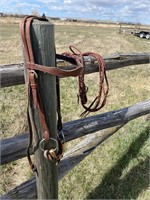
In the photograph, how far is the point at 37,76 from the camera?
4.45 feet

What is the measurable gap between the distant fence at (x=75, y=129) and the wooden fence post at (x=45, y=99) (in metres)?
0.22

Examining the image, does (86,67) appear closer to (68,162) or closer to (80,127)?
(80,127)

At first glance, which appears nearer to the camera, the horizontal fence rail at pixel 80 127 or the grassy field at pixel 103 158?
the horizontal fence rail at pixel 80 127

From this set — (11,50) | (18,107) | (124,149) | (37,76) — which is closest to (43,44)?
(37,76)

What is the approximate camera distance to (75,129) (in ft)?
6.65

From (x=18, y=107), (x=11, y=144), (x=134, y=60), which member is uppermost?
(x=134, y=60)

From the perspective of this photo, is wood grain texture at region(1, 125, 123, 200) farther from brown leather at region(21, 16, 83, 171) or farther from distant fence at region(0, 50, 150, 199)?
brown leather at region(21, 16, 83, 171)

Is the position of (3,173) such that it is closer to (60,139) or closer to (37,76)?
(60,139)

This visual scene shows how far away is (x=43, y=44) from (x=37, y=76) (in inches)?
6.3

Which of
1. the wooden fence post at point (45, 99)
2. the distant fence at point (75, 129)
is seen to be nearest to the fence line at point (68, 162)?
the distant fence at point (75, 129)

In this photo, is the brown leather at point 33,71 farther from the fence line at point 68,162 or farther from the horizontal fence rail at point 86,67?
the fence line at point 68,162

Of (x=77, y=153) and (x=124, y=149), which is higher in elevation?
(x=77, y=153)

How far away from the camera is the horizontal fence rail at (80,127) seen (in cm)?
172

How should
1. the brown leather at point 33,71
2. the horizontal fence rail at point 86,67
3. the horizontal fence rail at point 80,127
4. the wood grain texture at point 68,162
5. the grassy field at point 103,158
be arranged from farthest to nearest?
the grassy field at point 103,158 → the wood grain texture at point 68,162 → the horizontal fence rail at point 86,67 → the horizontal fence rail at point 80,127 → the brown leather at point 33,71
